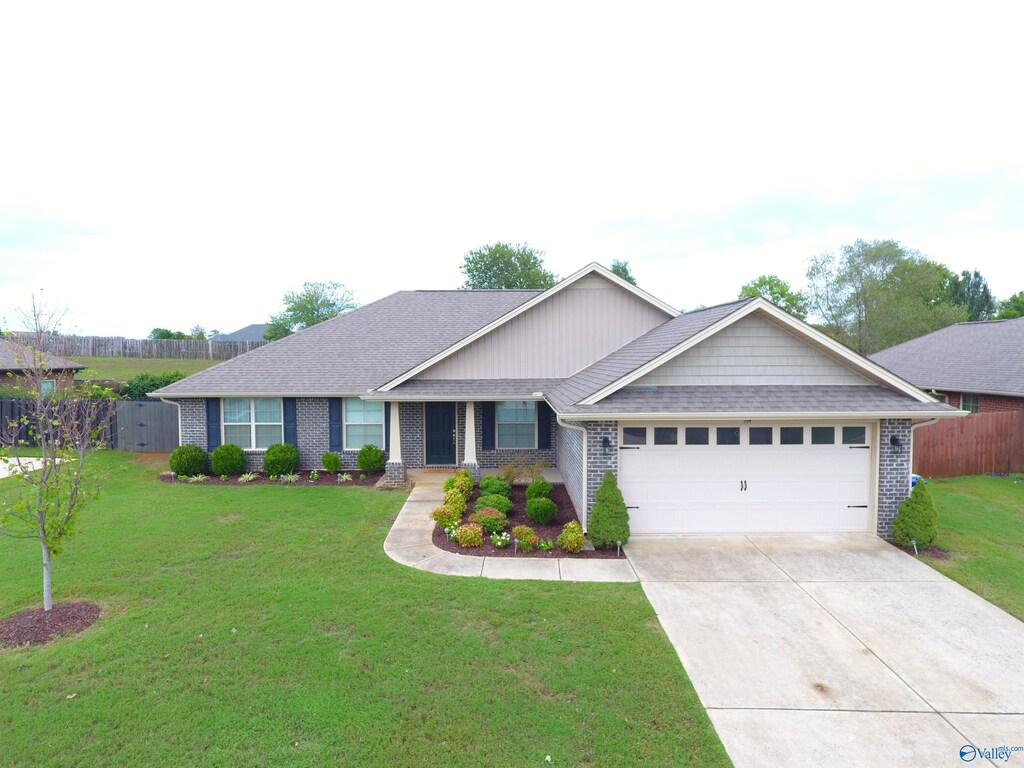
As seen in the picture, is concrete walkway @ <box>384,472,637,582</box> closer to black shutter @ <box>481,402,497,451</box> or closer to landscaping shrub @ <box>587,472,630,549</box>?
landscaping shrub @ <box>587,472,630,549</box>

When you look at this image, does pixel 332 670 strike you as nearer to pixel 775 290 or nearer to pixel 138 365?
pixel 138 365

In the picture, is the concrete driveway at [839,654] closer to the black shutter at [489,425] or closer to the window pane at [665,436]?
the window pane at [665,436]

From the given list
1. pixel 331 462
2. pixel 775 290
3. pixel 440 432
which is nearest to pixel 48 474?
pixel 331 462

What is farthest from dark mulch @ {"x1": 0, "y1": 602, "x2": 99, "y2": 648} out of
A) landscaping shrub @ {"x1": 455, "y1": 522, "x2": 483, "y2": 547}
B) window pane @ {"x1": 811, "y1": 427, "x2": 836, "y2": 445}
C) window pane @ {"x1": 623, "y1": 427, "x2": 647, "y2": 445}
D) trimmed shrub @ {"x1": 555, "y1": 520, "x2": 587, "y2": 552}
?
window pane @ {"x1": 811, "y1": 427, "x2": 836, "y2": 445}

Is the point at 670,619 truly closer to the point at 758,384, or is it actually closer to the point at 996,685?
the point at 996,685

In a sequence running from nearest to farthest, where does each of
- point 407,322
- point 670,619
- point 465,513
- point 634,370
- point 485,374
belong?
point 670,619 → point 634,370 → point 465,513 → point 485,374 → point 407,322

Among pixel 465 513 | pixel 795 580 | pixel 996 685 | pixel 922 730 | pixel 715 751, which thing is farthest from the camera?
pixel 465 513

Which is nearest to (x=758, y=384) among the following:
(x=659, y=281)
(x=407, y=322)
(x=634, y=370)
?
(x=634, y=370)
